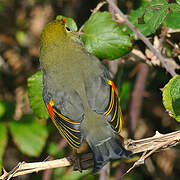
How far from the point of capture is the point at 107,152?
10.5 feet

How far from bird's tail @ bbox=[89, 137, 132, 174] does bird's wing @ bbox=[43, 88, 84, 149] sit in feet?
0.61

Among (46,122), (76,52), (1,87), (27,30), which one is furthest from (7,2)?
(76,52)

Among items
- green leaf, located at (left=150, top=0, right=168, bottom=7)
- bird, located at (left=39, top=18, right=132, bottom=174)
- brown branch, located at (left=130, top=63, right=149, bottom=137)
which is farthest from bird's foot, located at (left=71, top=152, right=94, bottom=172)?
brown branch, located at (left=130, top=63, right=149, bottom=137)

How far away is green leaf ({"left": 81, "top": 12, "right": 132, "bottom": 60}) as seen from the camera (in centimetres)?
353

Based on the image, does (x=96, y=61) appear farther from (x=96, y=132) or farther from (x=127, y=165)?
(x=127, y=165)

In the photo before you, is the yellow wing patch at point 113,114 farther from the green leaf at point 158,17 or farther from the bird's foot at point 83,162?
the green leaf at point 158,17

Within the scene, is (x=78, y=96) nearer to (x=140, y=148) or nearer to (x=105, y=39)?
(x=105, y=39)

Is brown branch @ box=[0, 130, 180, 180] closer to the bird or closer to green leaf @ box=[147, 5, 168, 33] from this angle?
the bird

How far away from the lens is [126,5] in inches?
185

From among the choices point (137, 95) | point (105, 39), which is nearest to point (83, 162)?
point (105, 39)

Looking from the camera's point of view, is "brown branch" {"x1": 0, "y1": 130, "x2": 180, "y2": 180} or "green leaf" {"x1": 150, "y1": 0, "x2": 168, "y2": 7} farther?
"green leaf" {"x1": 150, "y1": 0, "x2": 168, "y2": 7}

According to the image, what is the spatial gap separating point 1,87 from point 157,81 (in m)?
2.51

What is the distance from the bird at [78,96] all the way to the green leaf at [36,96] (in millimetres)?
52

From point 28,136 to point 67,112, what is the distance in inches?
52.8
